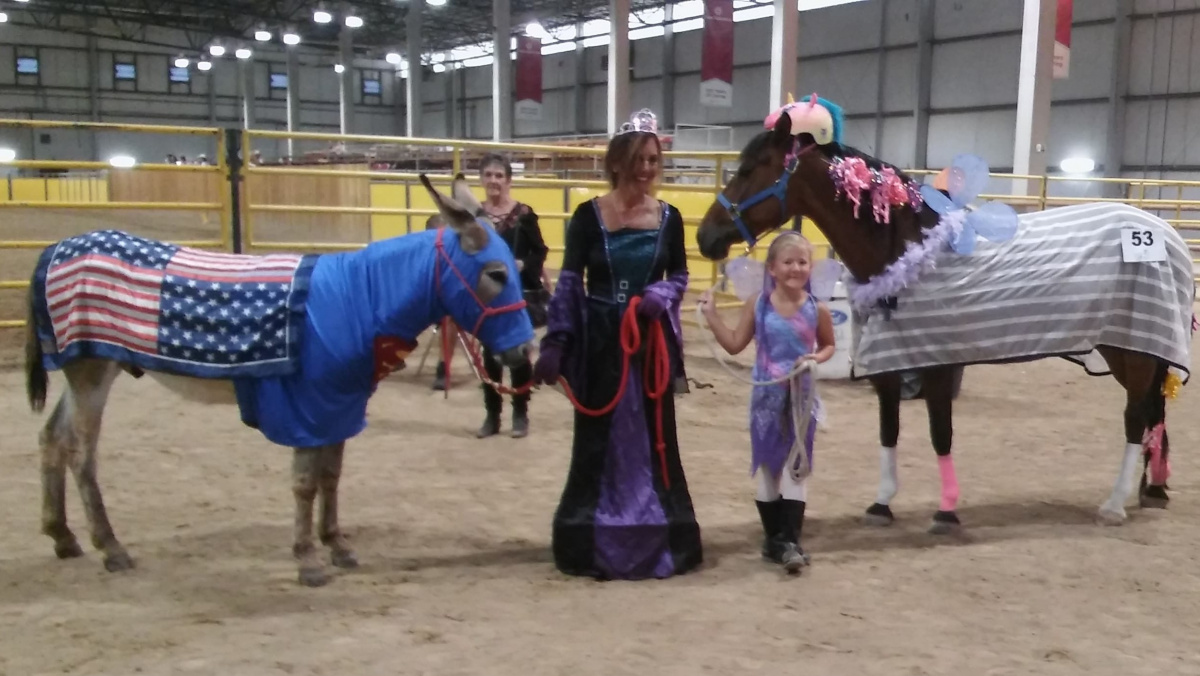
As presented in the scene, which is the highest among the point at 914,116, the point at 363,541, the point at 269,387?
the point at 914,116

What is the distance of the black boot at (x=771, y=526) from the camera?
324cm

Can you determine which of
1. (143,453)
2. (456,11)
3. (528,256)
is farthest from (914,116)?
(143,453)

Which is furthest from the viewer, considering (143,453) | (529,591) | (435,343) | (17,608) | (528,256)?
(435,343)

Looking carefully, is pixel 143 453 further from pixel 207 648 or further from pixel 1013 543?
pixel 1013 543

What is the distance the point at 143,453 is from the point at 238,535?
4.73 feet

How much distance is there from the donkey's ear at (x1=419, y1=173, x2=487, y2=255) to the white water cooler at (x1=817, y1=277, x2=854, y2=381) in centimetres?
432

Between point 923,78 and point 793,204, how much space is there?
20.2m

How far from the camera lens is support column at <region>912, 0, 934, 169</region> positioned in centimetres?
2144

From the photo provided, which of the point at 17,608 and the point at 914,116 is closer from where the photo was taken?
the point at 17,608

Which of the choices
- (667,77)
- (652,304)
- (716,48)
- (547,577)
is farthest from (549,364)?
(667,77)

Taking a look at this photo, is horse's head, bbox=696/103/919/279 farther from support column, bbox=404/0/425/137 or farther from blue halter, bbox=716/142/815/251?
support column, bbox=404/0/425/137

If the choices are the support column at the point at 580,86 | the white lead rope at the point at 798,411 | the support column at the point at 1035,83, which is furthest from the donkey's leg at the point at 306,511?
the support column at the point at 580,86

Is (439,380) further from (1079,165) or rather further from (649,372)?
(1079,165)

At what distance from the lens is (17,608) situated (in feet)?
9.20
